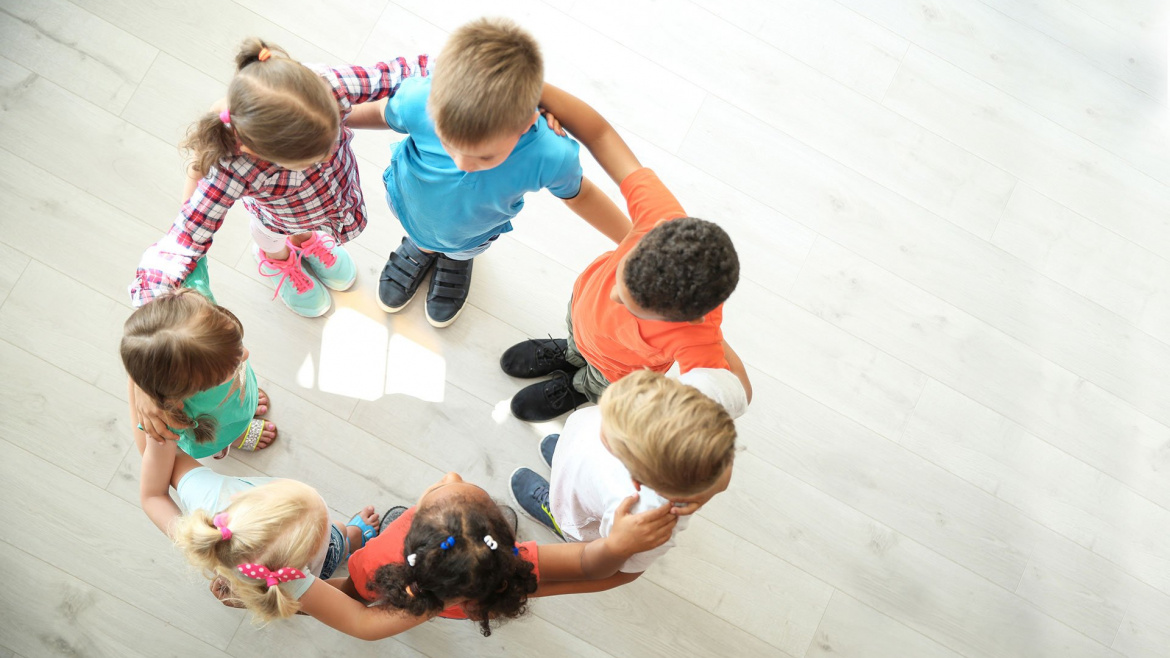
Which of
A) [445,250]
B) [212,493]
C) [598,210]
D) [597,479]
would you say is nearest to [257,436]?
[212,493]

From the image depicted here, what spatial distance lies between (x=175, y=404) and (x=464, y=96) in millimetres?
786

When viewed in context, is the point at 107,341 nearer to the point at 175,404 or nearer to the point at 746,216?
the point at 175,404

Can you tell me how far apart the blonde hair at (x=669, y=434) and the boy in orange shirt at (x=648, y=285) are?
125 mm

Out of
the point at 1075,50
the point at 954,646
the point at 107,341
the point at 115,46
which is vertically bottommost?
the point at 107,341

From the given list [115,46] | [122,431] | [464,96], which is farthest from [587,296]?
[115,46]

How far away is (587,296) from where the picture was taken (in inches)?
57.9

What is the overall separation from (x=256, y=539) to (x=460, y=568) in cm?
38

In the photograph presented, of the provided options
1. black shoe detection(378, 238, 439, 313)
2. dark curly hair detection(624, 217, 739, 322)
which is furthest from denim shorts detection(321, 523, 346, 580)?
dark curly hair detection(624, 217, 739, 322)

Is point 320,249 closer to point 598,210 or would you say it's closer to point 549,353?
point 549,353

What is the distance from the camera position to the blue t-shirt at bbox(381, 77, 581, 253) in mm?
1296

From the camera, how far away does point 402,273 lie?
1917 mm

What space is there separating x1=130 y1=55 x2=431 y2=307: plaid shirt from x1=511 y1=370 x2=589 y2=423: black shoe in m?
0.68

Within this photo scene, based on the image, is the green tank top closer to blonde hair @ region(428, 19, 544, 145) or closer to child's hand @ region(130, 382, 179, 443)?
child's hand @ region(130, 382, 179, 443)

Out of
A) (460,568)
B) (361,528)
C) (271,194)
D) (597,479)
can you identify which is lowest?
(361,528)
